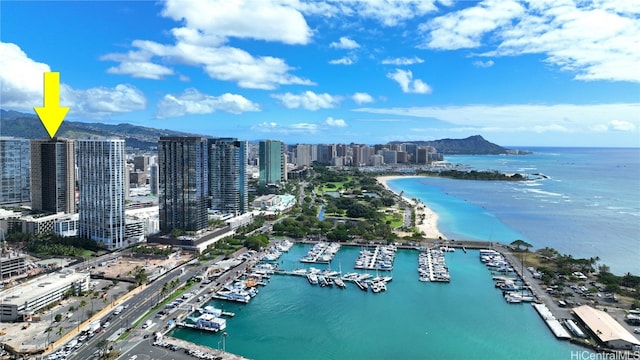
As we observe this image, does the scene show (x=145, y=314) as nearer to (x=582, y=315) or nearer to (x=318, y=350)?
(x=318, y=350)

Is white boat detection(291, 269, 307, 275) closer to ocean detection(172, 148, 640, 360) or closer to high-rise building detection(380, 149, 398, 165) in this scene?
ocean detection(172, 148, 640, 360)

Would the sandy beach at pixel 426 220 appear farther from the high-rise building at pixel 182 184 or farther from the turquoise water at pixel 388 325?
the high-rise building at pixel 182 184

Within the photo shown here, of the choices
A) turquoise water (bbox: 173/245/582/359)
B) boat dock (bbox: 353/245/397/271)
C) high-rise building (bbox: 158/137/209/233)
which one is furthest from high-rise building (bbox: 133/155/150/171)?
turquoise water (bbox: 173/245/582/359)

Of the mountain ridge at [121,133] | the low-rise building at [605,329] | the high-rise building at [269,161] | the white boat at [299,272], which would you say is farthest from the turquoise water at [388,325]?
the mountain ridge at [121,133]

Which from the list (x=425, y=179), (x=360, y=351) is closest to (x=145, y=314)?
(x=360, y=351)

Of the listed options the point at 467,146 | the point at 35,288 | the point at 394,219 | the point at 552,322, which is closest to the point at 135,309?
the point at 35,288

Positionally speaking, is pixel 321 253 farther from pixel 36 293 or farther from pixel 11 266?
pixel 11 266
